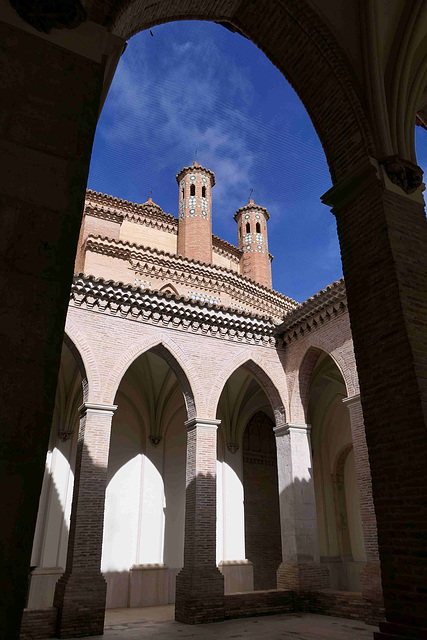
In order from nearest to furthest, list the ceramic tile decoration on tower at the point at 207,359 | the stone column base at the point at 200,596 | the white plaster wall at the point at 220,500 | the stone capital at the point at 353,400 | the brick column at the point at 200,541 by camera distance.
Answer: the ceramic tile decoration on tower at the point at 207,359, the stone column base at the point at 200,596, the brick column at the point at 200,541, the stone capital at the point at 353,400, the white plaster wall at the point at 220,500

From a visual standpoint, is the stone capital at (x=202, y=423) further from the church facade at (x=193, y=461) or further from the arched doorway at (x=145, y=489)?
the arched doorway at (x=145, y=489)

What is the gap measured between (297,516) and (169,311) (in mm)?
5751

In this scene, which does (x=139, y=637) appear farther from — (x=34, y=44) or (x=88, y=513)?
(x=34, y=44)

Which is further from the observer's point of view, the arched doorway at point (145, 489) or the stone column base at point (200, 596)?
the arched doorway at point (145, 489)

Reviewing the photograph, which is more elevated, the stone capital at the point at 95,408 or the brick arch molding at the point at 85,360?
the brick arch molding at the point at 85,360

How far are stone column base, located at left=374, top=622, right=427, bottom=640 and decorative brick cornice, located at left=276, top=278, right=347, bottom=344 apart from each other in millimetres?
7915

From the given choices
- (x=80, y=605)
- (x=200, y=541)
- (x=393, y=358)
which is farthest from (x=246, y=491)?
(x=393, y=358)

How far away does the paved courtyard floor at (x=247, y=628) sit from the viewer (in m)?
8.01

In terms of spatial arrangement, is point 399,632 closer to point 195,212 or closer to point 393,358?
point 393,358

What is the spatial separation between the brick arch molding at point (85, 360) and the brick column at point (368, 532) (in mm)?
5495

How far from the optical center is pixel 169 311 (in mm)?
11992

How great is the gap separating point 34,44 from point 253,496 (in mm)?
15501

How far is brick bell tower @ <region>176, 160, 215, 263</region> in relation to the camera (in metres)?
21.5

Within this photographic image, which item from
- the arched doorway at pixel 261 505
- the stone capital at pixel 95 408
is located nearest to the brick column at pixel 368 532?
the stone capital at pixel 95 408
